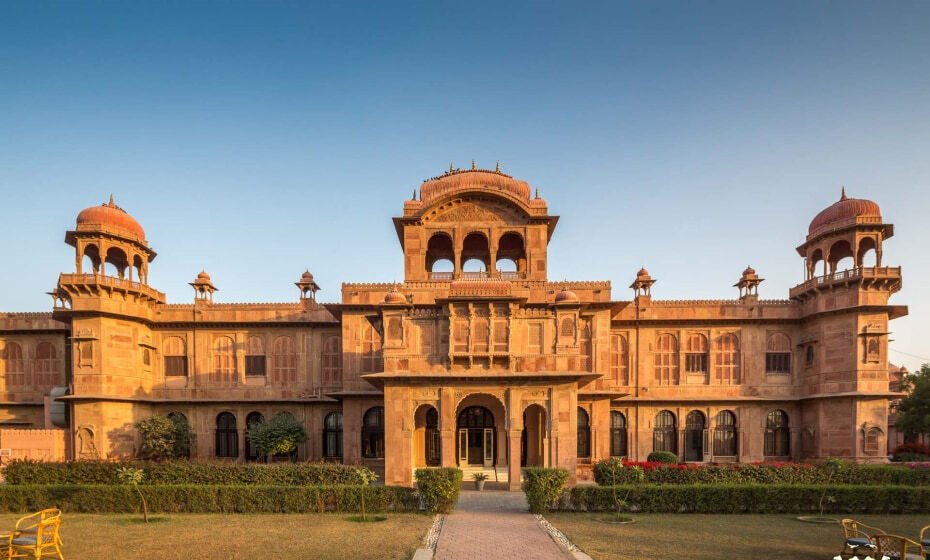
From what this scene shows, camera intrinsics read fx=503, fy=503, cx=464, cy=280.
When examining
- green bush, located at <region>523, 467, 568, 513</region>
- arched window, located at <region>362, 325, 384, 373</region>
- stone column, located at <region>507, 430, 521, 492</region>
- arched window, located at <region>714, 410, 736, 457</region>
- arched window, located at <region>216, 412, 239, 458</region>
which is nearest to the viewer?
green bush, located at <region>523, 467, 568, 513</region>

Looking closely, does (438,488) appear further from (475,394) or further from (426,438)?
(426,438)

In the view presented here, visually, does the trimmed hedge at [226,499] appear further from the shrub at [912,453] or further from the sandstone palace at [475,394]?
the shrub at [912,453]

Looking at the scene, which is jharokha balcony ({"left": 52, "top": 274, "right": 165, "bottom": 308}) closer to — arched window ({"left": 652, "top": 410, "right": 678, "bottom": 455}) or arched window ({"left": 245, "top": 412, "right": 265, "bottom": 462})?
arched window ({"left": 245, "top": 412, "right": 265, "bottom": 462})

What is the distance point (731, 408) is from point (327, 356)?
76.4 ft

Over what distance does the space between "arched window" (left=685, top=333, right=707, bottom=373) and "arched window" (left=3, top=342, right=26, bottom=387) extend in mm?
38388

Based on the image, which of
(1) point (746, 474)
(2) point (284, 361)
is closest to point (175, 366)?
(2) point (284, 361)

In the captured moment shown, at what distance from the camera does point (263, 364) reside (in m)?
29.4

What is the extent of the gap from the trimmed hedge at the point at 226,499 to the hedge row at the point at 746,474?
6818 millimetres

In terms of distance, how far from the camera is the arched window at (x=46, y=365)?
95.2ft

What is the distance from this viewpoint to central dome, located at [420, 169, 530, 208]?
91.1ft

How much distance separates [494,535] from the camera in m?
12.9

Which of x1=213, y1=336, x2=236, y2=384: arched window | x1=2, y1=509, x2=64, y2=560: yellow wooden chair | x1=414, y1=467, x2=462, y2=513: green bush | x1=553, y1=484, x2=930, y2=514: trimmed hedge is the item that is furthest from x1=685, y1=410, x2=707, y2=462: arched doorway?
x1=2, y1=509, x2=64, y2=560: yellow wooden chair

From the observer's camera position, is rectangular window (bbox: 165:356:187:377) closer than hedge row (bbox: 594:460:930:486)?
No

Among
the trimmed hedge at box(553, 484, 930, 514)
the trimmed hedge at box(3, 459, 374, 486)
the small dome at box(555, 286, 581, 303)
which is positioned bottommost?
the trimmed hedge at box(553, 484, 930, 514)
